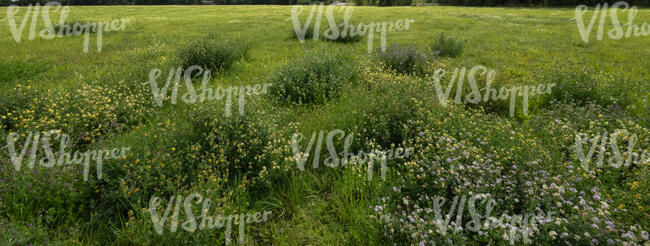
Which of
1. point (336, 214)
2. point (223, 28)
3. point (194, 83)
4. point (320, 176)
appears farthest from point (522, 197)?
point (223, 28)

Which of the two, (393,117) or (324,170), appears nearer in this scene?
(324,170)

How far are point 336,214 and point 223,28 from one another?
1757 centimetres

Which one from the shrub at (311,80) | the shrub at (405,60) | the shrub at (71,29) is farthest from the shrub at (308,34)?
the shrub at (71,29)

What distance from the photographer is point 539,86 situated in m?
6.67

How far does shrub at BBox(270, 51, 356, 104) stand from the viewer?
6434 millimetres

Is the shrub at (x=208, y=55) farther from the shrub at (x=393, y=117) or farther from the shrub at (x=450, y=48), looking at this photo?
the shrub at (x=450, y=48)

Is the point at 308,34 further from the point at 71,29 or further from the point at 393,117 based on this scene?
the point at 71,29

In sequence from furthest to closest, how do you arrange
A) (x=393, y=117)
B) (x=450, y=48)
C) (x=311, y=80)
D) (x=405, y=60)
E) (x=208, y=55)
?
(x=450, y=48)
(x=208, y=55)
(x=405, y=60)
(x=311, y=80)
(x=393, y=117)

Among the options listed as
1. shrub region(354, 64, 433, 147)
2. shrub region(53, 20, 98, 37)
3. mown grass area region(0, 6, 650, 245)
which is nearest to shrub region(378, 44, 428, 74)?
mown grass area region(0, 6, 650, 245)

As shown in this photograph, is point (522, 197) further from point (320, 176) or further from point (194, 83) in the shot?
point (194, 83)

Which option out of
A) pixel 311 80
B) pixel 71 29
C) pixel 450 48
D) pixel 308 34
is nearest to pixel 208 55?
pixel 311 80

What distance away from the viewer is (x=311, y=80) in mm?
6645

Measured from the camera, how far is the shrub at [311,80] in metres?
6.43

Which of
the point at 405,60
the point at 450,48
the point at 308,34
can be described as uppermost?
the point at 308,34
